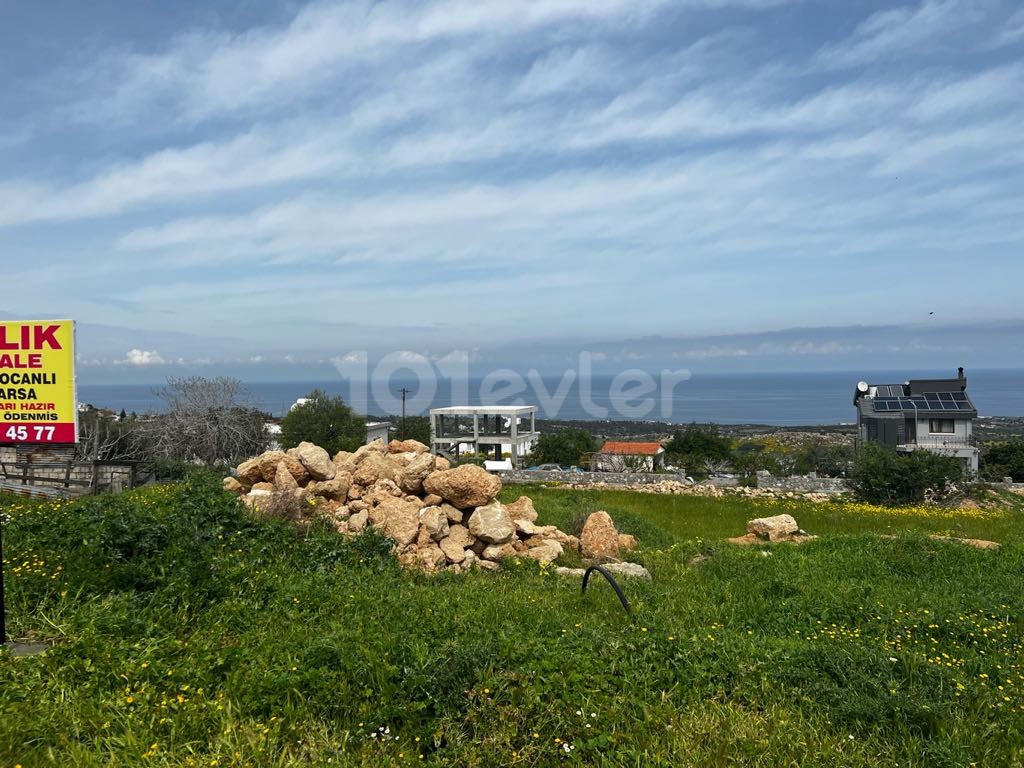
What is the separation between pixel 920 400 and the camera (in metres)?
39.5

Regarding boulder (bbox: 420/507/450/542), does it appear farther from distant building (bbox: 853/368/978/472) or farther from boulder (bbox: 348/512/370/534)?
distant building (bbox: 853/368/978/472)

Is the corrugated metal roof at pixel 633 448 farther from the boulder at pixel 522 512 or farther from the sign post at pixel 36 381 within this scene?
the sign post at pixel 36 381

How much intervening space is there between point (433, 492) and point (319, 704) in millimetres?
6800

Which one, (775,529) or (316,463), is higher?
(316,463)

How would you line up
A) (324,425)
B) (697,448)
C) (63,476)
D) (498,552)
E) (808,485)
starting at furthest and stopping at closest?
1. (697,448)
2. (324,425)
3. (808,485)
4. (63,476)
5. (498,552)

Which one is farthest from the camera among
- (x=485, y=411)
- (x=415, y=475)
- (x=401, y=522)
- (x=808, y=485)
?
(x=485, y=411)

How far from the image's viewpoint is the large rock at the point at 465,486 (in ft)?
35.6

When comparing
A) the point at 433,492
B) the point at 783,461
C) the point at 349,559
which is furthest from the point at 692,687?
the point at 783,461

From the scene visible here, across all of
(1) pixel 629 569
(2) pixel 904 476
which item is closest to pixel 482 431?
(2) pixel 904 476

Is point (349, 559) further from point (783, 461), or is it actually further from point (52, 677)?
point (783, 461)

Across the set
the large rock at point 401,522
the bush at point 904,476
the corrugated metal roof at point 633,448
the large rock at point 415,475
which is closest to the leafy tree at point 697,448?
the corrugated metal roof at point 633,448

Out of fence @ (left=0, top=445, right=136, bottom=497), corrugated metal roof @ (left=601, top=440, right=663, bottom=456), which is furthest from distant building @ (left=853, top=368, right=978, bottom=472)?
fence @ (left=0, top=445, right=136, bottom=497)

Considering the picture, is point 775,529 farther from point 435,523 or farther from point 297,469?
point 297,469

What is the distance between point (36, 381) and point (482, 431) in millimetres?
38995
